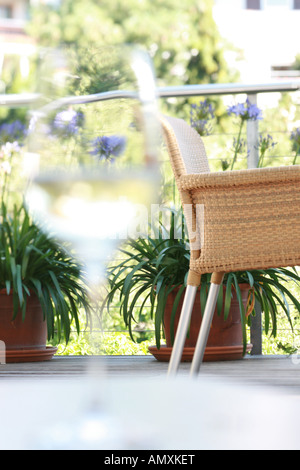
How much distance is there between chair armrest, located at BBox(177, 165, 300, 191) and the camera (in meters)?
1.07

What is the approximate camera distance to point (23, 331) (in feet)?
6.64

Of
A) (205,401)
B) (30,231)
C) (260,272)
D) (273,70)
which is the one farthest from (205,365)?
(273,70)

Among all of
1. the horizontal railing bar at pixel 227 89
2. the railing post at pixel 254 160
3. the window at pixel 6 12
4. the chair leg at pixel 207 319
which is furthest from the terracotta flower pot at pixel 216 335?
the window at pixel 6 12

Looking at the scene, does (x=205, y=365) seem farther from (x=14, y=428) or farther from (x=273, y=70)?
(x=273, y=70)

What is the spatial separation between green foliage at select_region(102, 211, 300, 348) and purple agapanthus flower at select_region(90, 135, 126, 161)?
162cm

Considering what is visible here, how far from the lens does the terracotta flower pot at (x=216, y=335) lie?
2.00m

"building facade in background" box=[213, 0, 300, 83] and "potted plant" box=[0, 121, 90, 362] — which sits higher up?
"building facade in background" box=[213, 0, 300, 83]

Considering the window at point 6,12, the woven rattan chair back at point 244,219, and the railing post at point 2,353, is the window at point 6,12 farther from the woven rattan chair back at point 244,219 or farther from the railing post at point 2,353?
the woven rattan chair back at point 244,219

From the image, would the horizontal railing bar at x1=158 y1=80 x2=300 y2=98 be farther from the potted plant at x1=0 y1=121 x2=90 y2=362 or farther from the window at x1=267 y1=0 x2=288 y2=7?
the window at x1=267 y1=0 x2=288 y2=7

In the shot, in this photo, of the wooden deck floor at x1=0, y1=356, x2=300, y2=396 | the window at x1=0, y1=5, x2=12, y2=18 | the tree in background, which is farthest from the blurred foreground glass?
the window at x1=0, y1=5, x2=12, y2=18

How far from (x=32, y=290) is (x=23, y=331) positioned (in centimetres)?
13

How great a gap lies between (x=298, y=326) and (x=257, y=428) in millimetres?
2184

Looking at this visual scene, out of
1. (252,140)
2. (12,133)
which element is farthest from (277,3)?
(12,133)

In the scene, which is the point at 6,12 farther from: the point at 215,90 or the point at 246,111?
the point at 246,111
